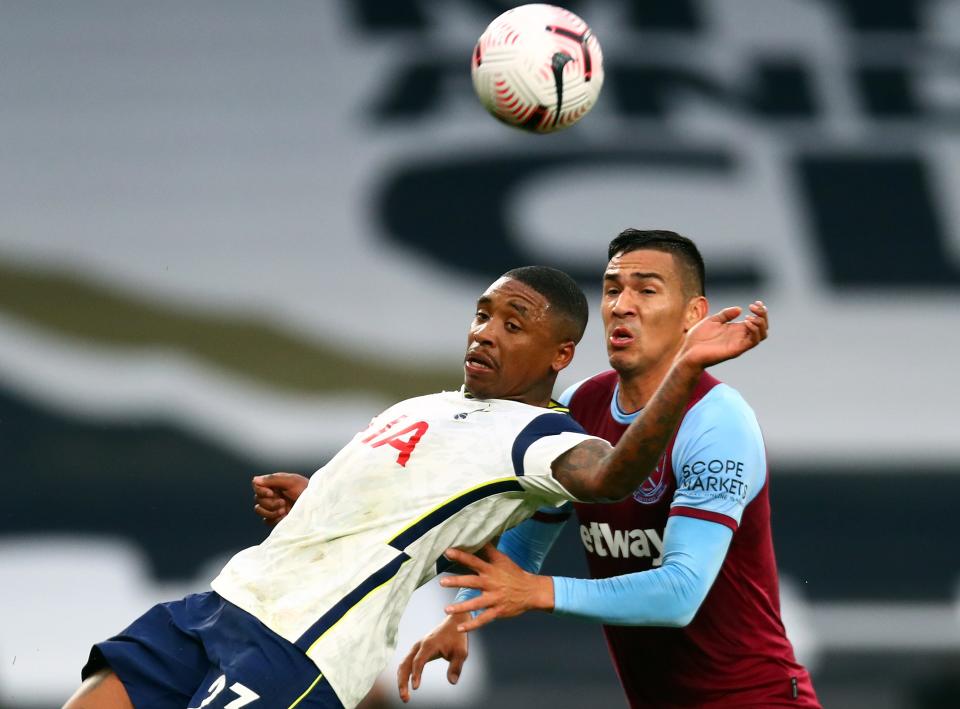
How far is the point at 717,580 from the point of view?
4387 millimetres

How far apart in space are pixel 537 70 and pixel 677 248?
82 centimetres

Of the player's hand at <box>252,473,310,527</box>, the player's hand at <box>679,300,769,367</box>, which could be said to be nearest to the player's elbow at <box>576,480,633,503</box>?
the player's hand at <box>679,300,769,367</box>

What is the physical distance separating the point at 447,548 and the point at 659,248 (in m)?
1.29

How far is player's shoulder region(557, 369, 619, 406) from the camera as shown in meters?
4.81

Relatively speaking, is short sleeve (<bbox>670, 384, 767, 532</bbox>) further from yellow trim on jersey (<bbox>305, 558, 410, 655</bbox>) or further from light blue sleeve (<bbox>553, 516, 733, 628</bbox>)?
yellow trim on jersey (<bbox>305, 558, 410, 655</bbox>)

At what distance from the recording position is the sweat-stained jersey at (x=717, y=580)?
14.0ft

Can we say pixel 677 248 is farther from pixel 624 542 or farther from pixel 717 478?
pixel 624 542

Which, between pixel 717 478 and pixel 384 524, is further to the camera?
pixel 717 478

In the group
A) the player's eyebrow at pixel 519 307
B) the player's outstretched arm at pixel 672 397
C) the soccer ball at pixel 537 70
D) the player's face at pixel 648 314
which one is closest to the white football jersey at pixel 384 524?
the player's outstretched arm at pixel 672 397

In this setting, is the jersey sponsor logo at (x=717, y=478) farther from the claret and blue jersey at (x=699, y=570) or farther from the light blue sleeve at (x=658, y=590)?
the light blue sleeve at (x=658, y=590)

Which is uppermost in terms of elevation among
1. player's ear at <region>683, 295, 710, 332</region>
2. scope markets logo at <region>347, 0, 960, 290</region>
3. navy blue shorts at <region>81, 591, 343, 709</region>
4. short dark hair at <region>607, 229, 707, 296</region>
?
scope markets logo at <region>347, 0, 960, 290</region>

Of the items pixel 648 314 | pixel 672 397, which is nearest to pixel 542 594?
pixel 672 397

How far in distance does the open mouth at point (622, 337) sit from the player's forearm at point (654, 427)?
905mm

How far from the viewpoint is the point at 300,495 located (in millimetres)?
4383
